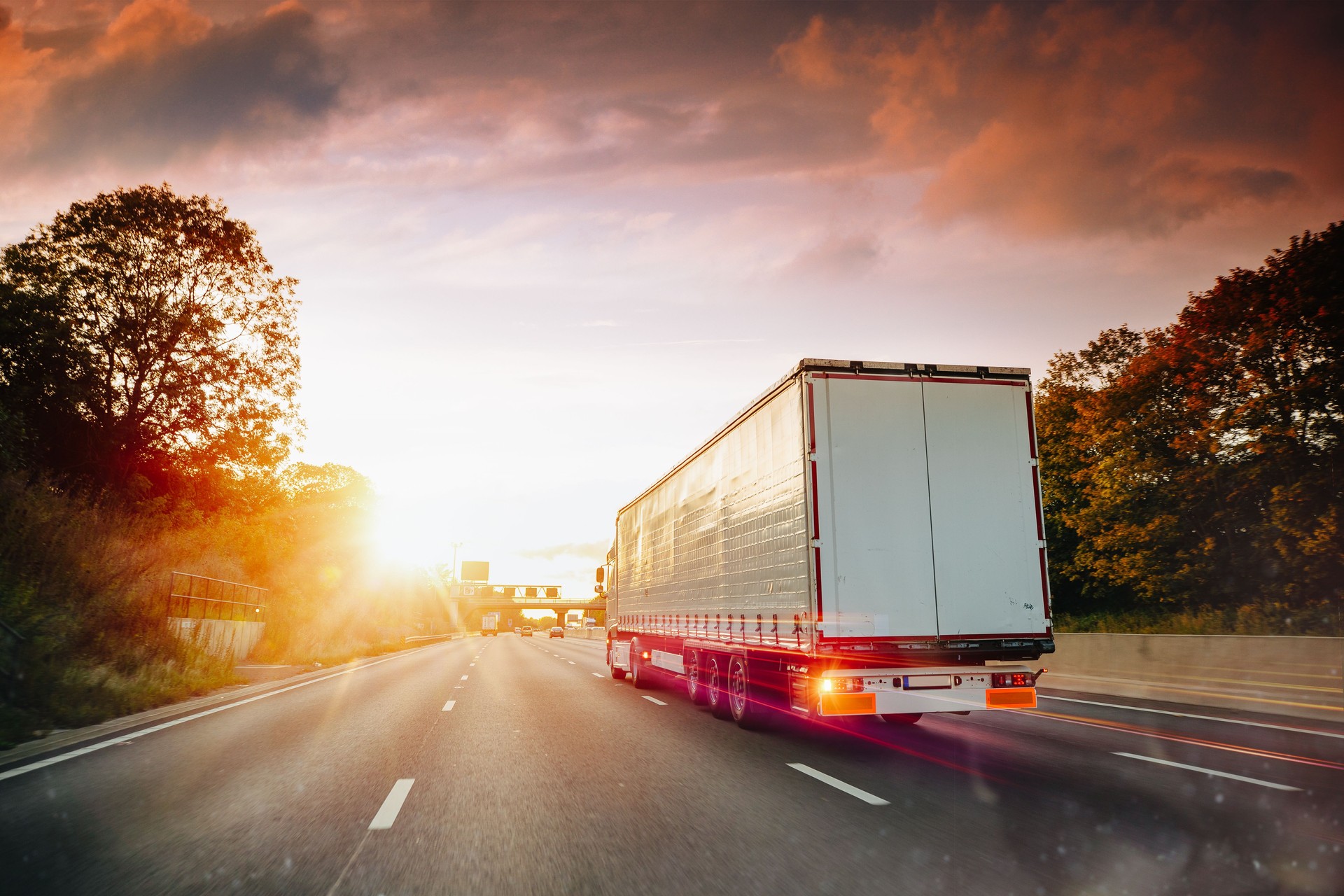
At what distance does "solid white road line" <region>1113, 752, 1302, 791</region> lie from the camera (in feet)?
23.7

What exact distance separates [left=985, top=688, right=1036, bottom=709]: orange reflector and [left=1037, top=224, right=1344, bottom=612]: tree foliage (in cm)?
1938

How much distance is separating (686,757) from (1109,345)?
107 ft

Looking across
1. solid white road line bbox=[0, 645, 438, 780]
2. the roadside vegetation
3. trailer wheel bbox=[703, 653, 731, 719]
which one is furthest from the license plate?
the roadside vegetation

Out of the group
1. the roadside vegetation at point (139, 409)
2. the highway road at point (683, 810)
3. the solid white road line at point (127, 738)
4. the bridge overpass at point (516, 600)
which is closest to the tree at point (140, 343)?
the roadside vegetation at point (139, 409)

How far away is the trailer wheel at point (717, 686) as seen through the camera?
12312 mm

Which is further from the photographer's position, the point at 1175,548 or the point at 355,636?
the point at 355,636

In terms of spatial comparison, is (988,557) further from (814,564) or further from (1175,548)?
(1175,548)

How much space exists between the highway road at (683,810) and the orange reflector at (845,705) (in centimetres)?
52

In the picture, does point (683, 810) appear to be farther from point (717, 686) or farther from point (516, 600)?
point (516, 600)

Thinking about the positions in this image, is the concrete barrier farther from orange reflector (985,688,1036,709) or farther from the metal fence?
the metal fence

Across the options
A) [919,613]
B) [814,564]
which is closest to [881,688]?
[919,613]

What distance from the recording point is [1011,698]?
8.95m

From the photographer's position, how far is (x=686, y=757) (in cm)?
900

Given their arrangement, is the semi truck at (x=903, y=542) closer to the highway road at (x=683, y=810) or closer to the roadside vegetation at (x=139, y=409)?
→ the highway road at (x=683, y=810)
